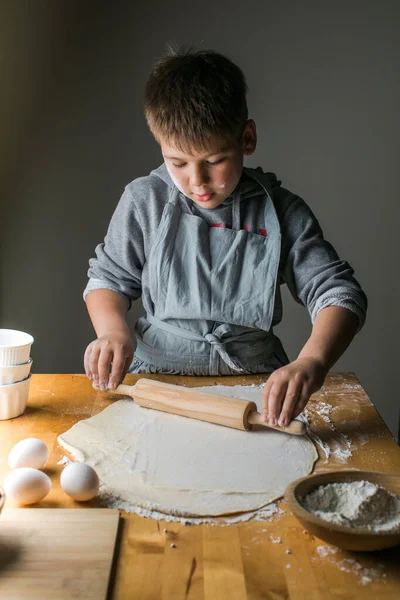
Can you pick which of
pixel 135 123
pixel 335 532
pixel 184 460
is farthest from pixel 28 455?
pixel 135 123

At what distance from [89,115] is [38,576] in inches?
82.0

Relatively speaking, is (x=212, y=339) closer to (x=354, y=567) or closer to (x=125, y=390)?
(x=125, y=390)

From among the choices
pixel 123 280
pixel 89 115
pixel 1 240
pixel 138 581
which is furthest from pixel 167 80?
pixel 1 240

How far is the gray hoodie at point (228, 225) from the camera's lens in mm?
1519

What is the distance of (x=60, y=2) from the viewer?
2467 millimetres

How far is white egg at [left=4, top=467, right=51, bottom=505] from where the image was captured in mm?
914

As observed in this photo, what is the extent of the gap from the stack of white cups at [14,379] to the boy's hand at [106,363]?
0.43 feet

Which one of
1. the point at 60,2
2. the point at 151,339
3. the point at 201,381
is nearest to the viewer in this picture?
the point at 201,381

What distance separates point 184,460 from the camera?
1.09m

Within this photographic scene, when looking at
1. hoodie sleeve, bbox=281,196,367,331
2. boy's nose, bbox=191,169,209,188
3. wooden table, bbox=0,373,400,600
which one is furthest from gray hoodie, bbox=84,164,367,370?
wooden table, bbox=0,373,400,600

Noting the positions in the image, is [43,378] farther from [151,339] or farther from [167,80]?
[167,80]

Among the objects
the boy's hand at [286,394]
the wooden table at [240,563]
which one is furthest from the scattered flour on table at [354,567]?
the boy's hand at [286,394]

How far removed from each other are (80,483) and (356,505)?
36cm

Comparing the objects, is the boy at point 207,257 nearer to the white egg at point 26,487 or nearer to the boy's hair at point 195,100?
the boy's hair at point 195,100
